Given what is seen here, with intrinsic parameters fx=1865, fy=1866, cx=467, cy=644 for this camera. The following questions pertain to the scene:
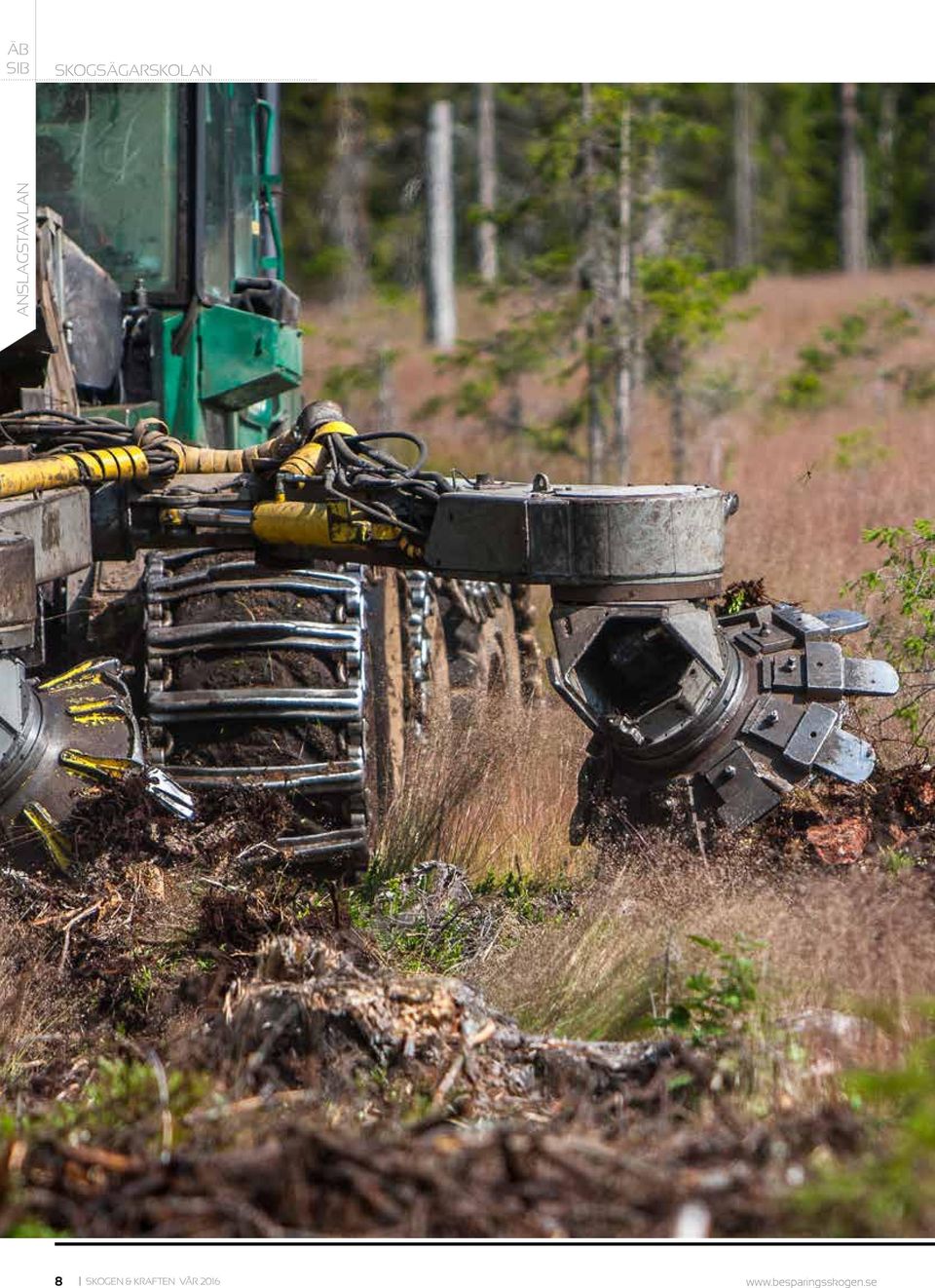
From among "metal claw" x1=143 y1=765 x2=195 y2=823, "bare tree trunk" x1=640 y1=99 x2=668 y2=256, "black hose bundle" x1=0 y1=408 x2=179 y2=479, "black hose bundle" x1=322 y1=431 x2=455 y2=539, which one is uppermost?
"bare tree trunk" x1=640 y1=99 x2=668 y2=256

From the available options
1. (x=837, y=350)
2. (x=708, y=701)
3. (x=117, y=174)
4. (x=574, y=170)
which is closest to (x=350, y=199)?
(x=837, y=350)

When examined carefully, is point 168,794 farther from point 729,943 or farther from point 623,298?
point 623,298

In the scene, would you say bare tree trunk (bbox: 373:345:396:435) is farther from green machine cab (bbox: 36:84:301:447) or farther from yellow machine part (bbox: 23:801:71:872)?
yellow machine part (bbox: 23:801:71:872)

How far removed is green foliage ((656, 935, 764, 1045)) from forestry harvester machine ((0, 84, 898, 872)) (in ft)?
2.78

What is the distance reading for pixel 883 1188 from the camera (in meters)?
3.26

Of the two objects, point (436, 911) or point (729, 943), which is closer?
point (729, 943)

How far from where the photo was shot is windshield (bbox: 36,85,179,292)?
7328 mm

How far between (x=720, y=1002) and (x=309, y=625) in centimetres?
182

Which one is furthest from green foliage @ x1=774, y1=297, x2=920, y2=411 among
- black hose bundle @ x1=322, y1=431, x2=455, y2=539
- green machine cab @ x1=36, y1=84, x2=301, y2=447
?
black hose bundle @ x1=322, y1=431, x2=455, y2=539

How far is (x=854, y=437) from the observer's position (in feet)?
43.0

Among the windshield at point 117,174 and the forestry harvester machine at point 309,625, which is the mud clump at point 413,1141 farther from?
the windshield at point 117,174

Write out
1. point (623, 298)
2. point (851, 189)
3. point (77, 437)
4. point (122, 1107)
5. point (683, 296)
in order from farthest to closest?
point (851, 189), point (623, 298), point (683, 296), point (77, 437), point (122, 1107)

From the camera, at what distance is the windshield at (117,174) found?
24.0 ft

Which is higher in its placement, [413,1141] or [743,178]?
[743,178]
